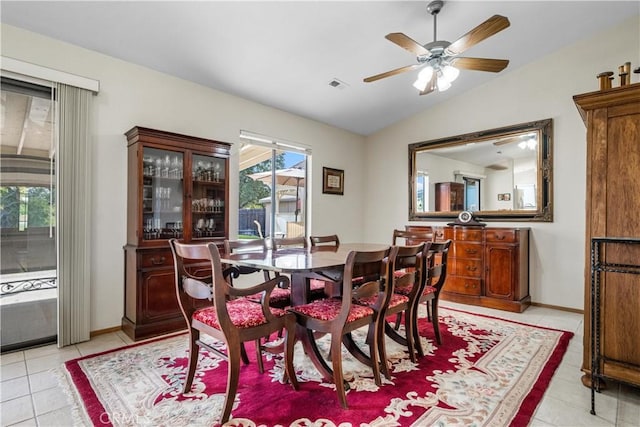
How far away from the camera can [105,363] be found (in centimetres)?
235

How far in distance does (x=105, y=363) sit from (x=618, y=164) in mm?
3645

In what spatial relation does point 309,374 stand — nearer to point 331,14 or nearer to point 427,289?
point 427,289

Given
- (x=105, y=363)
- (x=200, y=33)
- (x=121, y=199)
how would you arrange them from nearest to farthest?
(x=105, y=363) < (x=200, y=33) < (x=121, y=199)

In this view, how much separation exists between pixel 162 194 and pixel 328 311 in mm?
2129

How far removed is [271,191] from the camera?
178 inches

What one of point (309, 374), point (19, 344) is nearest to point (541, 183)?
point (309, 374)

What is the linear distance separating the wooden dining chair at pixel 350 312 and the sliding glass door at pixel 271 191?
7.91 ft

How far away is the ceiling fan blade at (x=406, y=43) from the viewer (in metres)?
2.28

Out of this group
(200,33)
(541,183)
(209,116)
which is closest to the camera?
(200,33)

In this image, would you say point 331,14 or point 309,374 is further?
point 331,14

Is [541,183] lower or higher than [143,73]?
lower

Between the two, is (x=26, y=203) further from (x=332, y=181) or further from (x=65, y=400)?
(x=332, y=181)

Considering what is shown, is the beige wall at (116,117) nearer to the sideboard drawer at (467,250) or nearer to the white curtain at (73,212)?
the white curtain at (73,212)

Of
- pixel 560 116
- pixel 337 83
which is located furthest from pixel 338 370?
pixel 560 116
